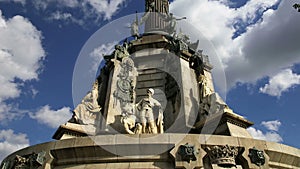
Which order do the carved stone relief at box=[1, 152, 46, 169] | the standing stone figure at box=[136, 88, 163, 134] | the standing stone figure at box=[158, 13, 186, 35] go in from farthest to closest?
the standing stone figure at box=[158, 13, 186, 35]
the standing stone figure at box=[136, 88, 163, 134]
the carved stone relief at box=[1, 152, 46, 169]

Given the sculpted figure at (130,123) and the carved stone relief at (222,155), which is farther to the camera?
the sculpted figure at (130,123)

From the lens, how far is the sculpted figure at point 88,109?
1540 cm

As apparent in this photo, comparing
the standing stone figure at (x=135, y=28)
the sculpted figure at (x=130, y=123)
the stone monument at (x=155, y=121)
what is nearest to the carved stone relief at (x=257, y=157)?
the stone monument at (x=155, y=121)

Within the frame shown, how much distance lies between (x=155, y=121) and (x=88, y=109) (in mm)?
4660

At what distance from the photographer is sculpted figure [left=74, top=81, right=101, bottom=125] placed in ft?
50.5

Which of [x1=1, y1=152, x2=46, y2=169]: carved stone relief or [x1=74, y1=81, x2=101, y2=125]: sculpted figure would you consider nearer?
[x1=1, y1=152, x2=46, y2=169]: carved stone relief

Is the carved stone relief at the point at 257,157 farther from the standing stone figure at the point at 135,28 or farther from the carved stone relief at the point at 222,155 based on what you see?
the standing stone figure at the point at 135,28

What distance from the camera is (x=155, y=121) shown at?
13.0 meters

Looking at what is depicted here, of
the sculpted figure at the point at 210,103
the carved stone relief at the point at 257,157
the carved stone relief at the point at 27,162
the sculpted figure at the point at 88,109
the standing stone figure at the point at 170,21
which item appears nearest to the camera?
the carved stone relief at the point at 257,157

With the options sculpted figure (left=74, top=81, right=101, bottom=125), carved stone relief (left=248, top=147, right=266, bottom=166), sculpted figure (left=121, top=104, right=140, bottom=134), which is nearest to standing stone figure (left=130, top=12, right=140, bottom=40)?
sculpted figure (left=74, top=81, right=101, bottom=125)

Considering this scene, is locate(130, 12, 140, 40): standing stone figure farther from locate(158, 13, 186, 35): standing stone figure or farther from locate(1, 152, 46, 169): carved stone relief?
locate(1, 152, 46, 169): carved stone relief

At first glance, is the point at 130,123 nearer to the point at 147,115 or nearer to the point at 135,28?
the point at 147,115

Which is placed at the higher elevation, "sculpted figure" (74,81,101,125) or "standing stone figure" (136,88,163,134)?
"sculpted figure" (74,81,101,125)

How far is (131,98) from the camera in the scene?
54.9 feet
